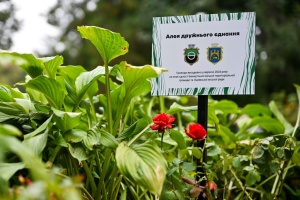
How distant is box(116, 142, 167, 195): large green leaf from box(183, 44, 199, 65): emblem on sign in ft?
1.54

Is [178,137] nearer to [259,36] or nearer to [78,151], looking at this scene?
[78,151]

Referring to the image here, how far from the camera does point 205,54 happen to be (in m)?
1.62

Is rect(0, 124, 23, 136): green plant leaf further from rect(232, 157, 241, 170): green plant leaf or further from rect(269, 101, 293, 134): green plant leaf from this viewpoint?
rect(269, 101, 293, 134): green plant leaf

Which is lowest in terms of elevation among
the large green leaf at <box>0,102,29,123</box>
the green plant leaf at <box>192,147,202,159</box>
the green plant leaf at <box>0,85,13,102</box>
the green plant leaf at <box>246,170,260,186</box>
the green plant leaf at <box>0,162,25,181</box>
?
the green plant leaf at <box>246,170,260,186</box>

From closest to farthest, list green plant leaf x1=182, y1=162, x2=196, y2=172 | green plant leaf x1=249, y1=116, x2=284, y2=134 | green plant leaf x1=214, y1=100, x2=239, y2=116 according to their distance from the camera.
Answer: green plant leaf x1=182, y1=162, x2=196, y2=172 → green plant leaf x1=249, y1=116, x2=284, y2=134 → green plant leaf x1=214, y1=100, x2=239, y2=116

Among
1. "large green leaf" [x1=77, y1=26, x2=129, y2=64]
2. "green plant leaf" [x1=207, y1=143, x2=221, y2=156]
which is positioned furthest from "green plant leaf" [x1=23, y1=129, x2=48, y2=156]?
"green plant leaf" [x1=207, y1=143, x2=221, y2=156]

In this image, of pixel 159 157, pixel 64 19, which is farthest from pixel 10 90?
pixel 64 19

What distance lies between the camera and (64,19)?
49.4ft

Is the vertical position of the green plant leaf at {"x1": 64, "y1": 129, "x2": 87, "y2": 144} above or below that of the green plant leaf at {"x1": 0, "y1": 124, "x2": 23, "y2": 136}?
below

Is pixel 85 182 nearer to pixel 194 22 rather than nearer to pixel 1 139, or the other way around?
pixel 194 22

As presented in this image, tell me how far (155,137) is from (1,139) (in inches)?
44.5

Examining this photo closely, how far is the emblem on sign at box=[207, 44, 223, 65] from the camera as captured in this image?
1608 mm

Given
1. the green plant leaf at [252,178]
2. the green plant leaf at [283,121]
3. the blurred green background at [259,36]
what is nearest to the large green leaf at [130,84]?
the green plant leaf at [252,178]

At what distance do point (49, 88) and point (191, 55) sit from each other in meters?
0.54
